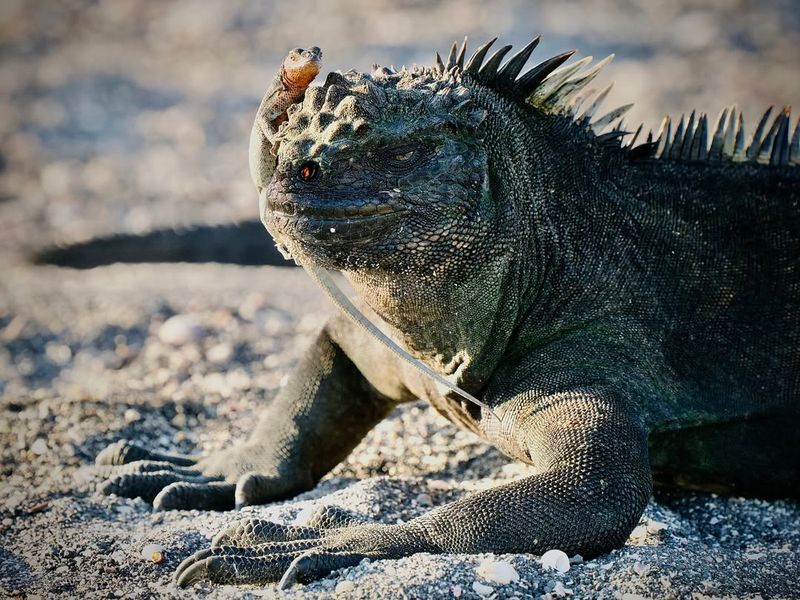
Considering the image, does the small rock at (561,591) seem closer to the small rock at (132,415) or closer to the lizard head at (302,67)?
the lizard head at (302,67)

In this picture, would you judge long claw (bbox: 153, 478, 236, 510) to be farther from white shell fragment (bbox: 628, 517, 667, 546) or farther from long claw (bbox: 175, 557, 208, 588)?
white shell fragment (bbox: 628, 517, 667, 546)

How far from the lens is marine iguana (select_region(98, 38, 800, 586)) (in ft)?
12.4

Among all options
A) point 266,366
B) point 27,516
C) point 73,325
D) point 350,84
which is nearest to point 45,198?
point 73,325

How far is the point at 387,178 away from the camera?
3.88 meters

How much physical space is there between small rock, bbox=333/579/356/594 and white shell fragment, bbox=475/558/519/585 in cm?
39

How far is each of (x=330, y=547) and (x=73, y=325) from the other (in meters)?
5.09

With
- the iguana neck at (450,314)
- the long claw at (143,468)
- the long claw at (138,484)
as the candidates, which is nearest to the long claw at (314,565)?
the iguana neck at (450,314)

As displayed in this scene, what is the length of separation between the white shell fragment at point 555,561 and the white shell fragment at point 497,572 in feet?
0.44

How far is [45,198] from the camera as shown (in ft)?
38.4

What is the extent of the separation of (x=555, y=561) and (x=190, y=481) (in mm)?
1894

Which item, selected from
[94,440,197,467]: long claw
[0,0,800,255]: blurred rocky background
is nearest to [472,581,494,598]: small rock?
[94,440,197,467]: long claw

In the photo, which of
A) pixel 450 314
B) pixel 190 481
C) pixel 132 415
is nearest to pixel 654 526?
pixel 450 314

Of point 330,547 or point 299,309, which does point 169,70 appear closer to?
point 299,309

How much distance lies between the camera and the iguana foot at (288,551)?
3525 mm
